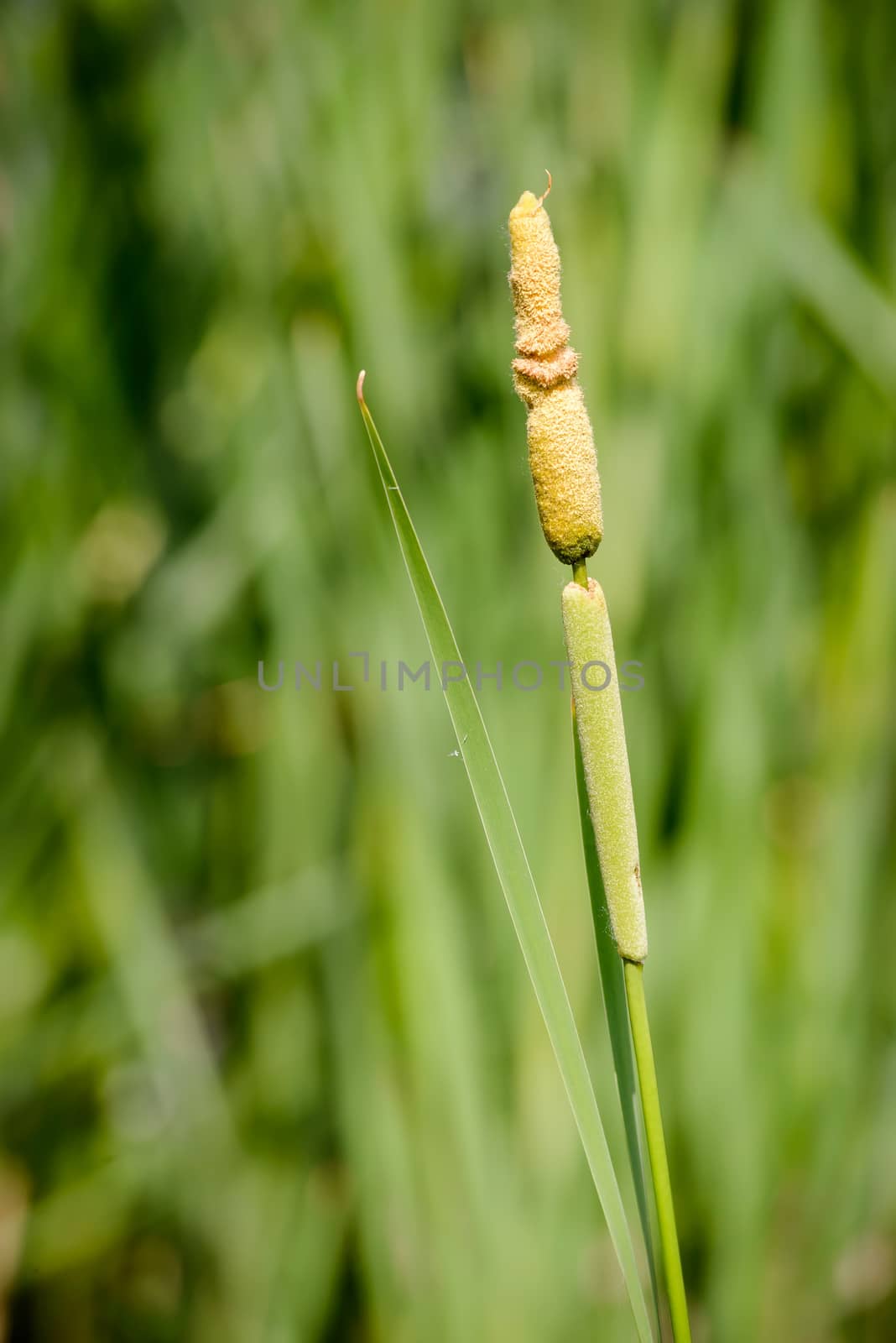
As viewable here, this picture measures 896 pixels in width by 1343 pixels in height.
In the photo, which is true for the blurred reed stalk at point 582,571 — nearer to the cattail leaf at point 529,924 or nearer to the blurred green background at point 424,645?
the cattail leaf at point 529,924

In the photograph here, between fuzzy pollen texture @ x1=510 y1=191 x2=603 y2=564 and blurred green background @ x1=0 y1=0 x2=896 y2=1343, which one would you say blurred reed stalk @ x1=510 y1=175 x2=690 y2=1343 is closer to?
fuzzy pollen texture @ x1=510 y1=191 x2=603 y2=564

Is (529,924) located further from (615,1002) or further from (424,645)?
(424,645)

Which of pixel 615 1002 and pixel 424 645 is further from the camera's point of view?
pixel 424 645

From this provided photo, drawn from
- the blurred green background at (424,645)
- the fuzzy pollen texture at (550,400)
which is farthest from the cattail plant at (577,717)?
the blurred green background at (424,645)

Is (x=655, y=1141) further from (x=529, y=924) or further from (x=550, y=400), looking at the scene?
(x=550, y=400)

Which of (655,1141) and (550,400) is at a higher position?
(550,400)

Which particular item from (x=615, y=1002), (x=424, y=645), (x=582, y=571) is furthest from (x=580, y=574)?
(x=424, y=645)

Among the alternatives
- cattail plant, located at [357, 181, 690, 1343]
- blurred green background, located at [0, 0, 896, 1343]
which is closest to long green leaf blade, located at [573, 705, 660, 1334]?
cattail plant, located at [357, 181, 690, 1343]

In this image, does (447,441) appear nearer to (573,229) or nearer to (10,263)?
(573,229)

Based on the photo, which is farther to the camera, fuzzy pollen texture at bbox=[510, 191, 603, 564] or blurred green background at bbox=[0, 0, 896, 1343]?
blurred green background at bbox=[0, 0, 896, 1343]
